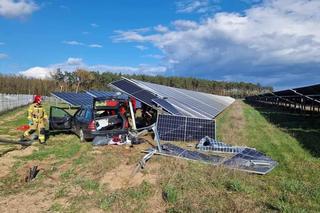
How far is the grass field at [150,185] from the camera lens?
6582 mm

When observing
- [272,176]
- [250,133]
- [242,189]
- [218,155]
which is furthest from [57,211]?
[250,133]

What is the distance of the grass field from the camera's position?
658 cm

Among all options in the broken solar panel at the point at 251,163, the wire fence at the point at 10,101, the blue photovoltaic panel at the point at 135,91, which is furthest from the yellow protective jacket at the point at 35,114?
the wire fence at the point at 10,101

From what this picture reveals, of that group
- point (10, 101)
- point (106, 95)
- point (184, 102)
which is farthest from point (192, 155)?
point (10, 101)

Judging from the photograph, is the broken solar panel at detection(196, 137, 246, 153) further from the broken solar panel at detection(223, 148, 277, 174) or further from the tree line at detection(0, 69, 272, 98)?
the tree line at detection(0, 69, 272, 98)

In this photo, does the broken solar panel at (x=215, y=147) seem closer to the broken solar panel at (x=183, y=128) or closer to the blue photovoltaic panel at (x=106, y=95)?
the broken solar panel at (x=183, y=128)

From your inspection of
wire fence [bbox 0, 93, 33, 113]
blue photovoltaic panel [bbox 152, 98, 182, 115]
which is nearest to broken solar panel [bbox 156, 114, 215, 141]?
blue photovoltaic panel [bbox 152, 98, 182, 115]

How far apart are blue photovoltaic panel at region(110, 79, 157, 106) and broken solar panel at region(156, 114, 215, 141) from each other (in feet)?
5.94

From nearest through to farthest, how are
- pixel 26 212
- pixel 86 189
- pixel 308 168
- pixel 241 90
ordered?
pixel 26 212 → pixel 86 189 → pixel 308 168 → pixel 241 90

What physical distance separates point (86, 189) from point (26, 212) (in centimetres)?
149

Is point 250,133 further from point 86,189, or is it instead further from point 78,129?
point 86,189

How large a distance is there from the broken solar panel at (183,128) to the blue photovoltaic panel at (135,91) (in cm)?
181

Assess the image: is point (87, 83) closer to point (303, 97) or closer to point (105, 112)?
point (303, 97)

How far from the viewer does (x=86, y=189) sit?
780 cm
